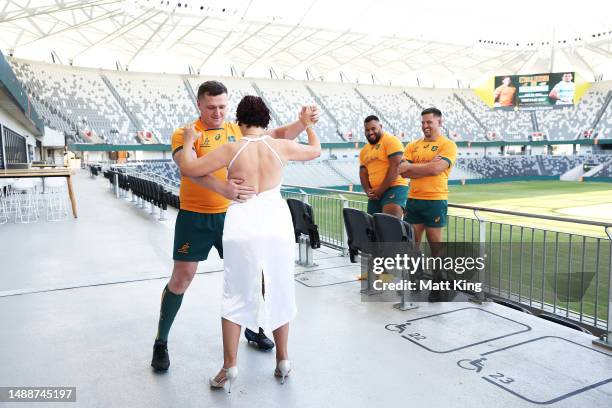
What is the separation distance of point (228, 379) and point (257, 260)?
79cm

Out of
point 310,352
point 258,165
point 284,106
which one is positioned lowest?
point 310,352

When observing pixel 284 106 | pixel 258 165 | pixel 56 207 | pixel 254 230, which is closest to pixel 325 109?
pixel 284 106

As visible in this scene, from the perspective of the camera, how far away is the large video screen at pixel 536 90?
41.0m

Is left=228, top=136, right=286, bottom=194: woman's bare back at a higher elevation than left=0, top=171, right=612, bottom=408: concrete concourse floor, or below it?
higher

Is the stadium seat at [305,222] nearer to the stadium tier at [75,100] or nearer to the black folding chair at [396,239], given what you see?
the black folding chair at [396,239]

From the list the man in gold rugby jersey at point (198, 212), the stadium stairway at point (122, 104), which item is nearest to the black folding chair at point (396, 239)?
the man in gold rugby jersey at point (198, 212)

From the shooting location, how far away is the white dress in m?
2.58

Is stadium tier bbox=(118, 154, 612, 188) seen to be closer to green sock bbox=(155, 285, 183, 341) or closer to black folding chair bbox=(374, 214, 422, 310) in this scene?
black folding chair bbox=(374, 214, 422, 310)

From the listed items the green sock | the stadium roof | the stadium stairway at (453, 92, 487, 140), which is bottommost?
the green sock

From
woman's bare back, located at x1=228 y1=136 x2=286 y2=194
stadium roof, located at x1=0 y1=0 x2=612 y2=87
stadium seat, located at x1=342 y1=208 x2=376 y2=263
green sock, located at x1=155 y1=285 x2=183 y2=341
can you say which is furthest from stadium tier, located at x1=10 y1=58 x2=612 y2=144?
woman's bare back, located at x1=228 y1=136 x2=286 y2=194

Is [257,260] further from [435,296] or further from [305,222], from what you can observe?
[305,222]

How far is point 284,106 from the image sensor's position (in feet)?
153

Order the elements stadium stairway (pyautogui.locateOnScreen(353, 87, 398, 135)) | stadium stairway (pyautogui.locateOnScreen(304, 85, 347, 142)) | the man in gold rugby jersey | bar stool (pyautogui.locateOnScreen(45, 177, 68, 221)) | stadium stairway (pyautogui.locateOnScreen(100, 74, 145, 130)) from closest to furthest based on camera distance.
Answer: the man in gold rugby jersey → bar stool (pyautogui.locateOnScreen(45, 177, 68, 221)) → stadium stairway (pyautogui.locateOnScreen(100, 74, 145, 130)) → stadium stairway (pyautogui.locateOnScreen(304, 85, 347, 142)) → stadium stairway (pyautogui.locateOnScreen(353, 87, 398, 135))

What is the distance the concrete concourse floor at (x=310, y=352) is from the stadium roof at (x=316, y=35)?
27.2 meters
